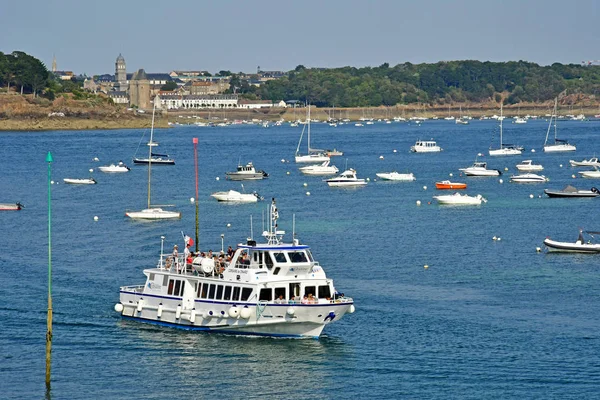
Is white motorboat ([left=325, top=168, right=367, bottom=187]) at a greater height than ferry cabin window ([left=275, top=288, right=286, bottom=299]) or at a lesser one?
lesser

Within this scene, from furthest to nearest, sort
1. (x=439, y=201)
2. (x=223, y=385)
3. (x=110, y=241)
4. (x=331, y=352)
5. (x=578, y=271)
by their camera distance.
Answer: (x=439, y=201) → (x=110, y=241) → (x=578, y=271) → (x=331, y=352) → (x=223, y=385)

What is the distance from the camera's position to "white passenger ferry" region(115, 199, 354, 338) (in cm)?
5184

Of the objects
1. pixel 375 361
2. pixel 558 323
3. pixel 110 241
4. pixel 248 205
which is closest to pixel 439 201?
pixel 248 205

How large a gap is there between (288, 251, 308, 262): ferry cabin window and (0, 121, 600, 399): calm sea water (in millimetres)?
3653

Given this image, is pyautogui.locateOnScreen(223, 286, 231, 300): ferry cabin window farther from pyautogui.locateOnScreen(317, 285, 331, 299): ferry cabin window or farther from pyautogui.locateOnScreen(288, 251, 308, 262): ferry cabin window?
pyautogui.locateOnScreen(317, 285, 331, 299): ferry cabin window

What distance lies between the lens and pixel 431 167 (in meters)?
161

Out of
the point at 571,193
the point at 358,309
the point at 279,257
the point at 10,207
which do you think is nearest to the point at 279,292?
the point at 279,257

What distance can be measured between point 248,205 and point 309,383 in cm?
6167

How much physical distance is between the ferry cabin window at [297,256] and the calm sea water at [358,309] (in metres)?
3.65

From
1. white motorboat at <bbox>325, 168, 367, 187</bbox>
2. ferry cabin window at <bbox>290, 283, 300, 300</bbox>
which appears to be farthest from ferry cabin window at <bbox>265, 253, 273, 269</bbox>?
white motorboat at <bbox>325, 168, 367, 187</bbox>

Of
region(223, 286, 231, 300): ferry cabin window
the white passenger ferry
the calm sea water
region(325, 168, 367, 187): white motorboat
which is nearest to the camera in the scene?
the calm sea water

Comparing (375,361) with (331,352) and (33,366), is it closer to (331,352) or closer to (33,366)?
(331,352)

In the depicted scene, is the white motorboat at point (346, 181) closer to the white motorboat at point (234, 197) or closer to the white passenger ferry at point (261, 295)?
the white motorboat at point (234, 197)

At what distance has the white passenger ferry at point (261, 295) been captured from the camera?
170 feet
